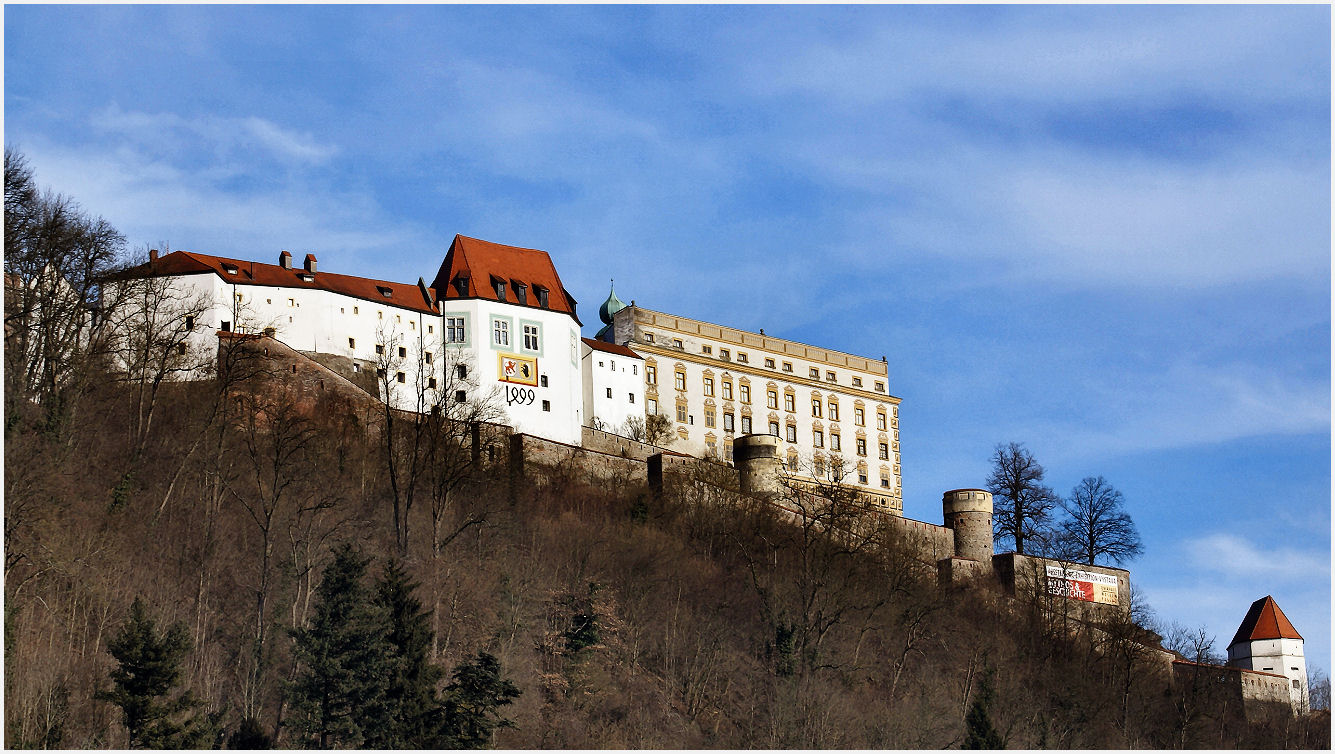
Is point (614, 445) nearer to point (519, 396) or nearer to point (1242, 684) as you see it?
point (519, 396)

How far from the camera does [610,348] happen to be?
262ft

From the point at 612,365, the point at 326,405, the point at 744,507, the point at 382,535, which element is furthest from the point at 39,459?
the point at 612,365

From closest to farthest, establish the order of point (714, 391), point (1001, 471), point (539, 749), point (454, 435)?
point (539, 749) → point (454, 435) → point (1001, 471) → point (714, 391)

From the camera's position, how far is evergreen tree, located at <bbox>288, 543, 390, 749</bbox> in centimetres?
3559

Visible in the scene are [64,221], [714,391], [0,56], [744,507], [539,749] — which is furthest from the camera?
[714,391]

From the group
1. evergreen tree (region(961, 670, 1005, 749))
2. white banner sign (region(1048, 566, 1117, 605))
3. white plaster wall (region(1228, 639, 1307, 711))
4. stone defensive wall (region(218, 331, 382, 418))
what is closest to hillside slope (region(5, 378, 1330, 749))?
evergreen tree (region(961, 670, 1005, 749))

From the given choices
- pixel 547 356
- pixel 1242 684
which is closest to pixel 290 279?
pixel 547 356

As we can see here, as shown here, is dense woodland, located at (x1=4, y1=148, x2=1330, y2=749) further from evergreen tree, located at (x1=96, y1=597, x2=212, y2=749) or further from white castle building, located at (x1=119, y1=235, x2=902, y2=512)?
white castle building, located at (x1=119, y1=235, x2=902, y2=512)

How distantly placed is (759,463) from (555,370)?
31.9 ft

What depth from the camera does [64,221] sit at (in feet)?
161

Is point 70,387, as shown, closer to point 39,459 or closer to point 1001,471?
point 39,459

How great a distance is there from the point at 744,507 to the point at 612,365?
15230mm

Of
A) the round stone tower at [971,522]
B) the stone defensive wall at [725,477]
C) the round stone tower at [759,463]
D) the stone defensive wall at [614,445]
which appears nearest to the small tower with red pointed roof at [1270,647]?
the stone defensive wall at [725,477]

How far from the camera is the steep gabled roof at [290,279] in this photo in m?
65.6
